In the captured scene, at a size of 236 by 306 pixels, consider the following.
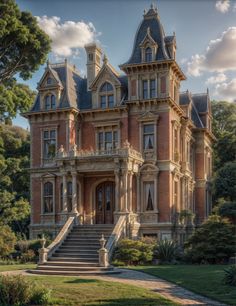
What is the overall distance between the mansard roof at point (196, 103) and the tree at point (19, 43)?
14.9 m

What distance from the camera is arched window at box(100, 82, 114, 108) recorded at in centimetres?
3422

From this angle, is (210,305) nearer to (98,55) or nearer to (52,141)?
(52,141)

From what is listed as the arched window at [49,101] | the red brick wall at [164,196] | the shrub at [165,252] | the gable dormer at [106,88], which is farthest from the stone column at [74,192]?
the arched window at [49,101]

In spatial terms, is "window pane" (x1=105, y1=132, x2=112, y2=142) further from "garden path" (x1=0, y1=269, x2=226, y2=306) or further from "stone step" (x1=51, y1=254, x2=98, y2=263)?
"garden path" (x1=0, y1=269, x2=226, y2=306)

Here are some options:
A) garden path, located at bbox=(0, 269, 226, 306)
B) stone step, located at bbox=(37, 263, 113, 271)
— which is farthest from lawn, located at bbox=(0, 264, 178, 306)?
stone step, located at bbox=(37, 263, 113, 271)

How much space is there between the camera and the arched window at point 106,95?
112ft

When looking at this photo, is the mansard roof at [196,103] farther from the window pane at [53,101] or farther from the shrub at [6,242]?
the shrub at [6,242]

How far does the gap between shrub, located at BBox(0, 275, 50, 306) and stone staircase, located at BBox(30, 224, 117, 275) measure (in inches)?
348

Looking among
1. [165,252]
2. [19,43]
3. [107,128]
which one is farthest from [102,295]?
[107,128]

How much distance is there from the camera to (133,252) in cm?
2583

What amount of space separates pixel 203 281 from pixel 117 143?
56.1 ft

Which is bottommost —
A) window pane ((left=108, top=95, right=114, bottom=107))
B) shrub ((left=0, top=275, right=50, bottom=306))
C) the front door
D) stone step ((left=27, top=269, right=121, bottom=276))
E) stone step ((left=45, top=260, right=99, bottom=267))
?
stone step ((left=27, top=269, right=121, bottom=276))

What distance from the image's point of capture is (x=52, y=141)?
3488 centimetres

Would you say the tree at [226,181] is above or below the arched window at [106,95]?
below
